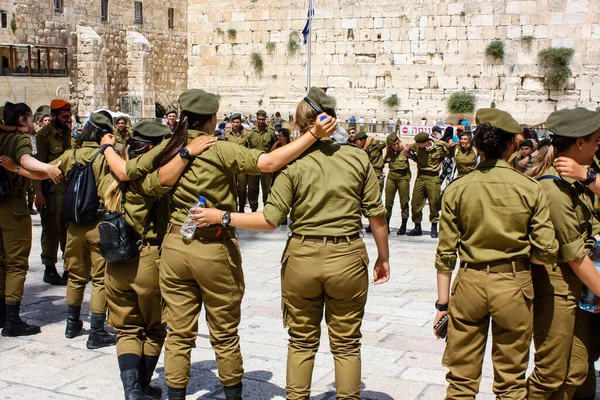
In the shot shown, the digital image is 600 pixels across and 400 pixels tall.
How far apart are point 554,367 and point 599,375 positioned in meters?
1.73

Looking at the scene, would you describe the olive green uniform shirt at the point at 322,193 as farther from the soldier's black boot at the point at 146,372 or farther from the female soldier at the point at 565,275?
the soldier's black boot at the point at 146,372

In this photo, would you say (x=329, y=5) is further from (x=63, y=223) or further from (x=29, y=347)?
(x=29, y=347)

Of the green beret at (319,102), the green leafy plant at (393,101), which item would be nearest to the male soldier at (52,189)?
the green beret at (319,102)

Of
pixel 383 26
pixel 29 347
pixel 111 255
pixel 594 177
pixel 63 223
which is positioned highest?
pixel 383 26

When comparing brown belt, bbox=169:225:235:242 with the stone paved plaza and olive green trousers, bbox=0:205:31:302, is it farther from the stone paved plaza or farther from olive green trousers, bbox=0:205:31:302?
olive green trousers, bbox=0:205:31:302

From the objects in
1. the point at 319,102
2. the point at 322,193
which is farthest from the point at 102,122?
the point at 322,193

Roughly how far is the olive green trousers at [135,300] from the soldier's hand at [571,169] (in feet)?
8.17

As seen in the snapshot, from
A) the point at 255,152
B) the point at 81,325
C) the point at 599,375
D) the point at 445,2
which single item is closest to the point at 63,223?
the point at 81,325

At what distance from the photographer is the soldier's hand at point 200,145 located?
4.32m

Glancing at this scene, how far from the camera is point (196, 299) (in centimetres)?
441

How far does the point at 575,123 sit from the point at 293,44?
24.1m

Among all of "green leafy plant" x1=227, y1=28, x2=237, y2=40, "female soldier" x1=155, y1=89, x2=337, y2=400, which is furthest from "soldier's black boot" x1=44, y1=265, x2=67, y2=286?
"green leafy plant" x1=227, y1=28, x2=237, y2=40

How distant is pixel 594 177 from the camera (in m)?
3.83

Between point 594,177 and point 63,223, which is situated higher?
point 594,177
